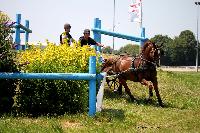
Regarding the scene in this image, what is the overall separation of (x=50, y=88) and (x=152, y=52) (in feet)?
15.0

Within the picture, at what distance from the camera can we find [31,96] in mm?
8484

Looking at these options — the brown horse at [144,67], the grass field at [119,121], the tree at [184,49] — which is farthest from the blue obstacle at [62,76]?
the tree at [184,49]

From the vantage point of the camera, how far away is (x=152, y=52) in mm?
11953

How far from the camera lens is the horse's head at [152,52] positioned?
11.9 meters

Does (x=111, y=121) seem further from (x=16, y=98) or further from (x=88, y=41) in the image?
(x=88, y=41)

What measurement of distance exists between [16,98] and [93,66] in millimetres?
2018

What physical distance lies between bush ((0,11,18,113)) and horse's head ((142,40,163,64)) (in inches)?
→ 198

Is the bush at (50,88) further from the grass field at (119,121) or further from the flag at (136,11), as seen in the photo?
the flag at (136,11)

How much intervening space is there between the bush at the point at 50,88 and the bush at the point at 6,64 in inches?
9.0

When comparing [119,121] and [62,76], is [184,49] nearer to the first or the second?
[119,121]

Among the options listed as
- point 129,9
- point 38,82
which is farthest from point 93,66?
point 129,9

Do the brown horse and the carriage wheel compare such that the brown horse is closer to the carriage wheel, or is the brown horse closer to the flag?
the carriage wheel

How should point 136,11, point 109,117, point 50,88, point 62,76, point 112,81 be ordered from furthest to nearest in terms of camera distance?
1. point 136,11
2. point 112,81
3. point 50,88
4. point 109,117
5. point 62,76

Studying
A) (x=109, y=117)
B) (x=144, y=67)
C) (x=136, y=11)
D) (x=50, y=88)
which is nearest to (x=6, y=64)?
(x=50, y=88)
